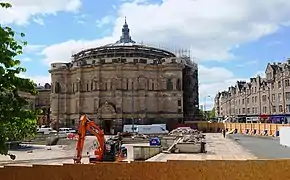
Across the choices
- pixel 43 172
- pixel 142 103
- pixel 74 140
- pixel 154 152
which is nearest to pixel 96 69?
pixel 142 103

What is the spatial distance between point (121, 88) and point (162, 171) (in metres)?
97.4

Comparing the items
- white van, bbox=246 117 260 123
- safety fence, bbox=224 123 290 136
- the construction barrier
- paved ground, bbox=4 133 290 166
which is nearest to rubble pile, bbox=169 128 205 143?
paved ground, bbox=4 133 290 166

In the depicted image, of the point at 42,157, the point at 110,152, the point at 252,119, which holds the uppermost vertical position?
the point at 252,119

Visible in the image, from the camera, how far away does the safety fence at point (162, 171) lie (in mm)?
13094

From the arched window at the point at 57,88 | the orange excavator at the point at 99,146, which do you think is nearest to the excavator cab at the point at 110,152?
the orange excavator at the point at 99,146

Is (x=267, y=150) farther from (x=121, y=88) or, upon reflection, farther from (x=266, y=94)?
(x=266, y=94)

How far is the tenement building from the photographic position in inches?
4225

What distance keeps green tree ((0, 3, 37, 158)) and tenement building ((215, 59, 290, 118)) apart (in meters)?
97.1

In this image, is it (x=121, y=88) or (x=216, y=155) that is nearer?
(x=216, y=155)

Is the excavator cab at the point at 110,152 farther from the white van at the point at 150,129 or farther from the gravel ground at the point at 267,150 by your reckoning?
the white van at the point at 150,129

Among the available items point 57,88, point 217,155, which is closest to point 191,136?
point 217,155

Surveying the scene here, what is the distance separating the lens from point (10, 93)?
12453 mm

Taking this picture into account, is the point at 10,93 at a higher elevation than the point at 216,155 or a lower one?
higher

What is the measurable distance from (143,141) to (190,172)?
63388 millimetres
